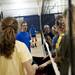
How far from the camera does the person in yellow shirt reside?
175 cm

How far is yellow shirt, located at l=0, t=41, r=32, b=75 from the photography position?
1.83 m

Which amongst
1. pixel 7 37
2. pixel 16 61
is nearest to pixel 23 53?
pixel 16 61

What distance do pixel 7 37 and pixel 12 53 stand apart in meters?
0.14

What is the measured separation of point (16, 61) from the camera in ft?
6.12

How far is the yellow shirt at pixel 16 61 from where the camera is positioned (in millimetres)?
1833

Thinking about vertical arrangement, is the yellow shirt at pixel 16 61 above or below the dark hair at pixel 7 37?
below

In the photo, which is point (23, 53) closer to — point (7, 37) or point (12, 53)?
point (12, 53)

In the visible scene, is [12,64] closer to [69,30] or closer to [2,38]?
[2,38]

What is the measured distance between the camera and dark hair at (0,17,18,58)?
1741 millimetres

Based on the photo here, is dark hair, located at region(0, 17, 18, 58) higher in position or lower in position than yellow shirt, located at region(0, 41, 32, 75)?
higher

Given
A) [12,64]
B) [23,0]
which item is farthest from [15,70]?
[23,0]

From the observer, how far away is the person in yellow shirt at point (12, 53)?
1.75 metres

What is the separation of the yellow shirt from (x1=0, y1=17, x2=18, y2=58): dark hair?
0.06 m

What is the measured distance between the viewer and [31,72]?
1880 millimetres
